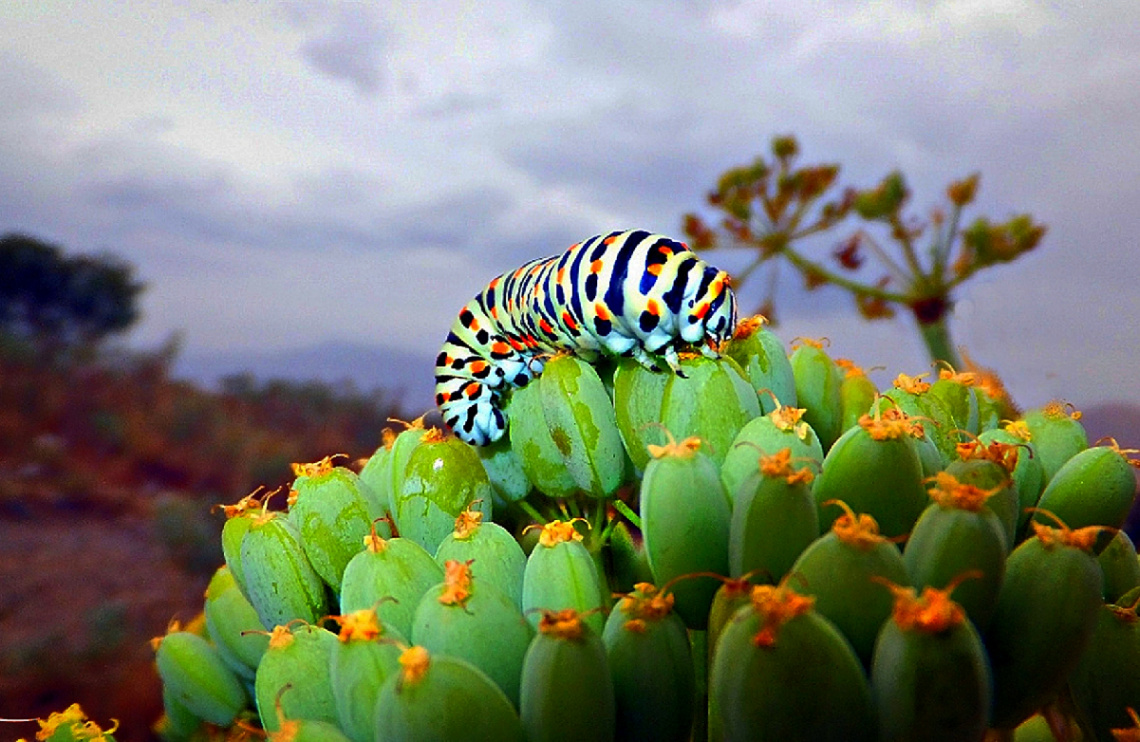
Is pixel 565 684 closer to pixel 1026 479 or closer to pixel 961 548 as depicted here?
pixel 961 548

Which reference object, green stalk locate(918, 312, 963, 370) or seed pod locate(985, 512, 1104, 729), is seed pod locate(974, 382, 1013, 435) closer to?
seed pod locate(985, 512, 1104, 729)

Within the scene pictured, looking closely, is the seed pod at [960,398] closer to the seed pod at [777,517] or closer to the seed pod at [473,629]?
the seed pod at [777,517]

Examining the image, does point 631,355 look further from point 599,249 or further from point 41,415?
point 41,415

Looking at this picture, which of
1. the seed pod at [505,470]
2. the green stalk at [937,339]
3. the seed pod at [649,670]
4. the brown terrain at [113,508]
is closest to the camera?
the seed pod at [649,670]

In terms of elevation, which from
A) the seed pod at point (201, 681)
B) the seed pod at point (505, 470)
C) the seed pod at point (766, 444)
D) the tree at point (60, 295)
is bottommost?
the seed pod at point (201, 681)

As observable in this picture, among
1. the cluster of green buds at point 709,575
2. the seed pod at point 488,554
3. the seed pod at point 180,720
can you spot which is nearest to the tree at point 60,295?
the seed pod at point 180,720

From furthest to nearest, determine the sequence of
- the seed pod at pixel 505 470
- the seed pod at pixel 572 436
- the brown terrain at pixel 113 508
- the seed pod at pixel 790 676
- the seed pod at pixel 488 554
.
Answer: the brown terrain at pixel 113 508 → the seed pod at pixel 505 470 → the seed pod at pixel 572 436 → the seed pod at pixel 488 554 → the seed pod at pixel 790 676
